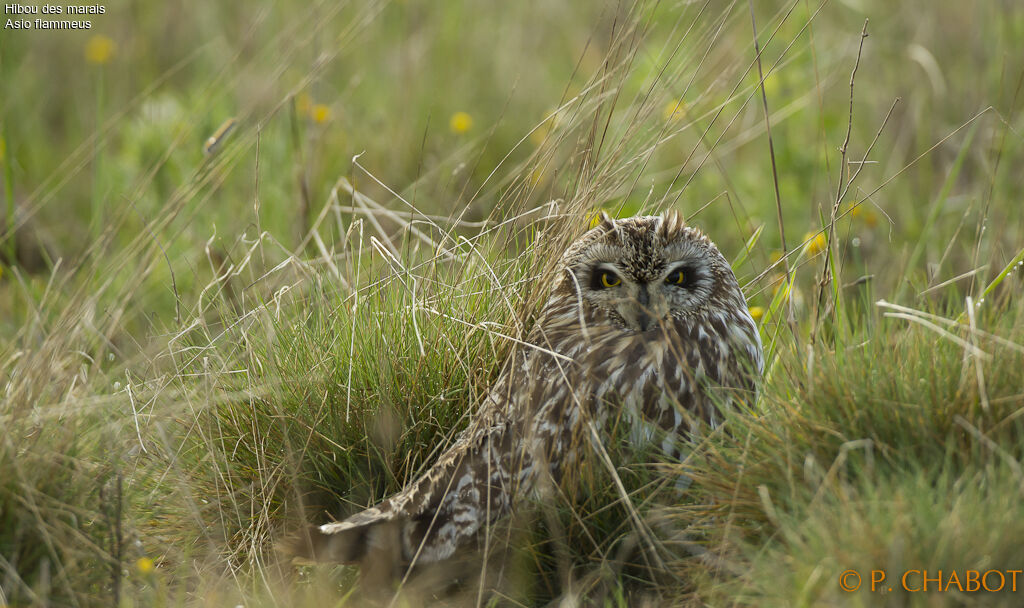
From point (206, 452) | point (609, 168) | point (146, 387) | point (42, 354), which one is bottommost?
point (206, 452)

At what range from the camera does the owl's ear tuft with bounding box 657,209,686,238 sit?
2.96 metres

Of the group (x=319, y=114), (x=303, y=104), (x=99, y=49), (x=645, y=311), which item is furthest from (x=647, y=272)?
(x=99, y=49)

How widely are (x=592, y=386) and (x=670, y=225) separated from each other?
1.78 ft

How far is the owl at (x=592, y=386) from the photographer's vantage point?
280 centimetres

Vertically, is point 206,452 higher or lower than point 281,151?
lower

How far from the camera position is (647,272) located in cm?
290


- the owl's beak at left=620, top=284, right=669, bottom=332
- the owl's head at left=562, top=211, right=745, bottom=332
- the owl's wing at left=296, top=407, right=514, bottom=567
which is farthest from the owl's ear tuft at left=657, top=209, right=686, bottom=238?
the owl's wing at left=296, top=407, right=514, bottom=567

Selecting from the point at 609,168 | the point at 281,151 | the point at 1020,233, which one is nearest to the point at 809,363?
the point at 609,168

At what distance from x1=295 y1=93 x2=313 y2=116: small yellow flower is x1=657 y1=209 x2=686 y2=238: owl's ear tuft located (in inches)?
122

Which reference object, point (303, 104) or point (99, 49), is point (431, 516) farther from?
point (99, 49)

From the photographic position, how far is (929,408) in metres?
2.48

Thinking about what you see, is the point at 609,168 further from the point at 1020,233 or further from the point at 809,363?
the point at 1020,233

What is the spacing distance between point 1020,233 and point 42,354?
185 inches

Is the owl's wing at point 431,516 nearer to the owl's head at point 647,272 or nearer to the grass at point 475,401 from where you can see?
the grass at point 475,401
